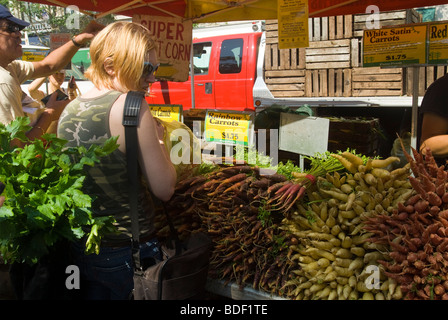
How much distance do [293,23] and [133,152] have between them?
296 centimetres

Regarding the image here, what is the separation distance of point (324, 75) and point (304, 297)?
6.08 meters

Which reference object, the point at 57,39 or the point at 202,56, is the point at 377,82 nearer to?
the point at 202,56

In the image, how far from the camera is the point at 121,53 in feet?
5.86

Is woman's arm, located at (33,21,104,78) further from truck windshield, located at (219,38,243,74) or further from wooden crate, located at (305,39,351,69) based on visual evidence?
truck windshield, located at (219,38,243,74)

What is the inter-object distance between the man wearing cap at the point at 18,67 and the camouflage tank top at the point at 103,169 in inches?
34.1

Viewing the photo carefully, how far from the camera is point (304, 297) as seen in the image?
232cm

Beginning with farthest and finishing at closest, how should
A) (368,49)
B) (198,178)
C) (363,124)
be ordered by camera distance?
1. (363,124)
2. (368,49)
3. (198,178)

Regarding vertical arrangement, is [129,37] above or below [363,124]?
above

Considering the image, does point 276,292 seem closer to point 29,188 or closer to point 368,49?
point 29,188

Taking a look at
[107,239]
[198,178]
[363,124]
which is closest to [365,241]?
[198,178]

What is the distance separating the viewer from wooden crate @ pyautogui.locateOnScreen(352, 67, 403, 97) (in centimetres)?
709

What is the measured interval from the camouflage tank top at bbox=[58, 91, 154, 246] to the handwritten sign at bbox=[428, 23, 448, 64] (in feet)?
8.23

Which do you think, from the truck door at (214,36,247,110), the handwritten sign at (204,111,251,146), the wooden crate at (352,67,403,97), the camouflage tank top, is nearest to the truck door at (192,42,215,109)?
the truck door at (214,36,247,110)

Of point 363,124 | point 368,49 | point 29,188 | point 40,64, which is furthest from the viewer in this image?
point 363,124
